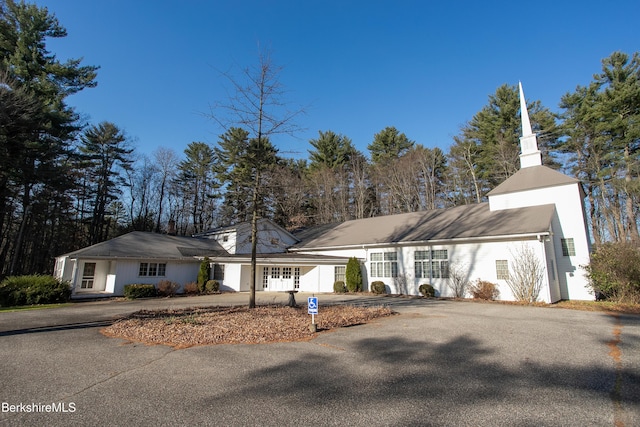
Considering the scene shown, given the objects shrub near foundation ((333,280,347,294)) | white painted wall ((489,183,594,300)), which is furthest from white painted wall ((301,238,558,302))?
white painted wall ((489,183,594,300))

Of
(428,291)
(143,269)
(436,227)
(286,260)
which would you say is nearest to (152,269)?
(143,269)

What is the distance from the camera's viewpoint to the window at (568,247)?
53.6 ft

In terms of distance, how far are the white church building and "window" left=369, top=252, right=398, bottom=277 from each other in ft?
0.21

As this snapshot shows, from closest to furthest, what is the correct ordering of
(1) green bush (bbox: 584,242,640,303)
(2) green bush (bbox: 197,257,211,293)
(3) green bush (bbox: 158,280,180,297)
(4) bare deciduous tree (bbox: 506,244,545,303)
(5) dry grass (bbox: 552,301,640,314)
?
(5) dry grass (bbox: 552,301,640,314) < (1) green bush (bbox: 584,242,640,303) < (4) bare deciduous tree (bbox: 506,244,545,303) < (3) green bush (bbox: 158,280,180,297) < (2) green bush (bbox: 197,257,211,293)

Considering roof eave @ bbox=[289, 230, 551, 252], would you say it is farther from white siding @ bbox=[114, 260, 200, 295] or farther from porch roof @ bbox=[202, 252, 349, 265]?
white siding @ bbox=[114, 260, 200, 295]

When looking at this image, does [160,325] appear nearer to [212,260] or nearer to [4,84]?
[212,260]

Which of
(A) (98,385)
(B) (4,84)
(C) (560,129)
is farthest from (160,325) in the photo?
(C) (560,129)

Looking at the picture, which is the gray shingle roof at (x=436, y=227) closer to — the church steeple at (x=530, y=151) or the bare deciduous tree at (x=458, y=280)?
the bare deciduous tree at (x=458, y=280)

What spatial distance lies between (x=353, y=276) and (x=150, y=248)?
552 inches

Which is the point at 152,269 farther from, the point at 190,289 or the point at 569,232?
the point at 569,232

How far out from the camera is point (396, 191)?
3234cm

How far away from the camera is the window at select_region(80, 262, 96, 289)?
67.7 ft

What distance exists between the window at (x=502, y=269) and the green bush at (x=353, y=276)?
809 centimetres

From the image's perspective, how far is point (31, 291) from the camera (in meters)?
14.5
